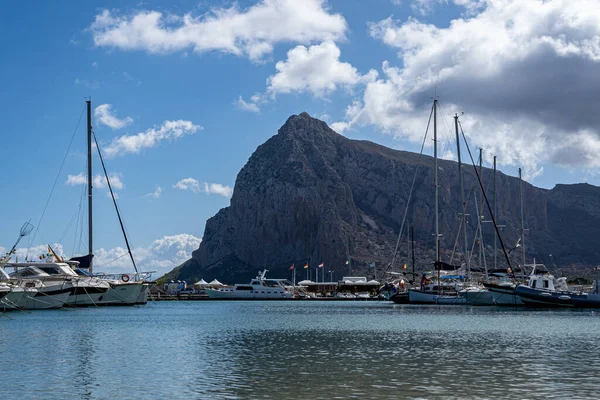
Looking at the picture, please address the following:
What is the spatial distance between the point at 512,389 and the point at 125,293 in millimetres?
87124

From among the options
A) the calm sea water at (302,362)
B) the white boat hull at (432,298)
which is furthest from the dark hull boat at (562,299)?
the calm sea water at (302,362)

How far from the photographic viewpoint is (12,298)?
281 ft

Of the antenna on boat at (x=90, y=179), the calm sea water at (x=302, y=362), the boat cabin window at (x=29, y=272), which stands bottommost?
the calm sea water at (x=302, y=362)

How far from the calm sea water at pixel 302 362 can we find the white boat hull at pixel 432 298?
50.1 metres

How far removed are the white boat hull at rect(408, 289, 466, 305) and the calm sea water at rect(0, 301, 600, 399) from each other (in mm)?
50105

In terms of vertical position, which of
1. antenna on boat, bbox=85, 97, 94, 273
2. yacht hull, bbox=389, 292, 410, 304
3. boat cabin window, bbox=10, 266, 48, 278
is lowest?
yacht hull, bbox=389, 292, 410, 304

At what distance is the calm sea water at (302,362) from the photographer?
27.4 meters

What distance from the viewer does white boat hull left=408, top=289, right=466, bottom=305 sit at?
11051 cm

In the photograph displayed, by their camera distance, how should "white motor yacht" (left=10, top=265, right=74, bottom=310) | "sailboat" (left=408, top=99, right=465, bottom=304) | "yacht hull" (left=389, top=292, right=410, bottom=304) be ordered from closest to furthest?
"white motor yacht" (left=10, top=265, right=74, bottom=310), "sailboat" (left=408, top=99, right=465, bottom=304), "yacht hull" (left=389, top=292, right=410, bottom=304)

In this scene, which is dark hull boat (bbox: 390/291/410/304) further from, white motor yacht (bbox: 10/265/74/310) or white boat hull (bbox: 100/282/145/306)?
white motor yacht (bbox: 10/265/74/310)

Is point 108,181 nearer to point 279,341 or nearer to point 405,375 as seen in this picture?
point 279,341

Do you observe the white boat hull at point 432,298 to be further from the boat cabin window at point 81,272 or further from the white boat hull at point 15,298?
the white boat hull at point 15,298

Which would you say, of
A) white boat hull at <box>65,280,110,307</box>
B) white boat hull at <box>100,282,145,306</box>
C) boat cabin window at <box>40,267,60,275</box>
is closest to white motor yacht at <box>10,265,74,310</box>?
boat cabin window at <box>40,267,60,275</box>

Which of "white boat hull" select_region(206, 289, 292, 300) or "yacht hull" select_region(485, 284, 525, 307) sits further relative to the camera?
"white boat hull" select_region(206, 289, 292, 300)
